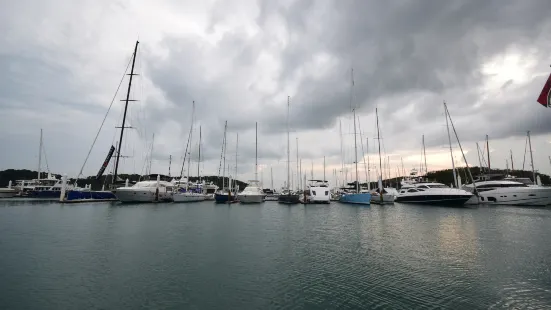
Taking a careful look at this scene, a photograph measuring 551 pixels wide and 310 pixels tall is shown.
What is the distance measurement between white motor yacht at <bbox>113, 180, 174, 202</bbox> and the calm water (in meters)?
43.6

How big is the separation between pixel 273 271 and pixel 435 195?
57.2 meters

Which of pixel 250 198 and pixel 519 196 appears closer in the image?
pixel 519 196

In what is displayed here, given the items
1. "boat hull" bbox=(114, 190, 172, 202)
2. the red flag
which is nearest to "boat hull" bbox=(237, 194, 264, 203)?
"boat hull" bbox=(114, 190, 172, 202)

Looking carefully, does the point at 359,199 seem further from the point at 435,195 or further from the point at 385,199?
the point at 435,195

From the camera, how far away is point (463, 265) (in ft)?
51.3

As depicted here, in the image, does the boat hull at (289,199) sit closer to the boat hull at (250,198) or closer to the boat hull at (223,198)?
the boat hull at (250,198)

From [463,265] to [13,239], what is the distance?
1234 inches

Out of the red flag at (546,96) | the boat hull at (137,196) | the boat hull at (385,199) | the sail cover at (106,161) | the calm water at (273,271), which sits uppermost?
the sail cover at (106,161)

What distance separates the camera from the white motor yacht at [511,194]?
55.9 meters

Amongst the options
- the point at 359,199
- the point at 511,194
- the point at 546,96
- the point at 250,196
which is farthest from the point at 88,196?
the point at 511,194

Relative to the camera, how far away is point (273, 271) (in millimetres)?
14586

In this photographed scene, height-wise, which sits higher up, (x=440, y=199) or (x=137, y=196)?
(x=137, y=196)

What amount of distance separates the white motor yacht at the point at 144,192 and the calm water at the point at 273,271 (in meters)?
43.6

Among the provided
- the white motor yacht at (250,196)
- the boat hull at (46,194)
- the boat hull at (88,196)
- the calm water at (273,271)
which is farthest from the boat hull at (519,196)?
the boat hull at (46,194)
